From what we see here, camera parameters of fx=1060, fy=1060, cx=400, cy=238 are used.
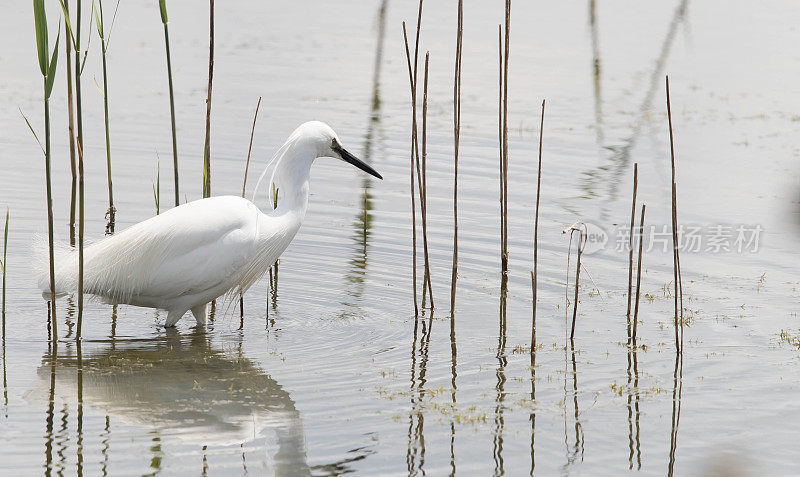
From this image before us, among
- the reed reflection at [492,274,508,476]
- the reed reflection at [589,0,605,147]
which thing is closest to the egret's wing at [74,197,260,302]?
the reed reflection at [492,274,508,476]

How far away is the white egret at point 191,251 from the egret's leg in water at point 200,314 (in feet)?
0.56

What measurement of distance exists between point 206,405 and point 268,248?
1536mm

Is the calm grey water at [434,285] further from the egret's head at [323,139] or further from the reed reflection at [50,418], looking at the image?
the egret's head at [323,139]

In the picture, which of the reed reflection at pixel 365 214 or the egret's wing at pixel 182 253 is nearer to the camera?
the egret's wing at pixel 182 253

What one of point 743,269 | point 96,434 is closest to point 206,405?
point 96,434

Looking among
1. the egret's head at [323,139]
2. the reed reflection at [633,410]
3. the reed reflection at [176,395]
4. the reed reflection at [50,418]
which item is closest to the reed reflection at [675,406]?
the reed reflection at [633,410]

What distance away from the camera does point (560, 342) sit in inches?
267

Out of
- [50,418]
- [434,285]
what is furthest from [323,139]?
[50,418]

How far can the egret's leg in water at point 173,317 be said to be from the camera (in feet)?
22.6

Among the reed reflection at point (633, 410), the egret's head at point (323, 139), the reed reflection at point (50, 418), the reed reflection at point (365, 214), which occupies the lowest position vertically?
the reed reflection at point (50, 418)

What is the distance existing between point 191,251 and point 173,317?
55 cm

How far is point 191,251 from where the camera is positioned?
6617 millimetres

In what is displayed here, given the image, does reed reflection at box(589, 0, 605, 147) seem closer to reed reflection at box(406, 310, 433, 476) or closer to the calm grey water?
the calm grey water

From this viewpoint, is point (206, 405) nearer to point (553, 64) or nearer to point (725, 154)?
point (725, 154)
